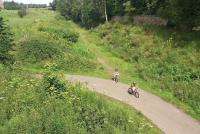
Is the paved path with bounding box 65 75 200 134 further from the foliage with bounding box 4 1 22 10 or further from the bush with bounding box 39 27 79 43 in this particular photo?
the foliage with bounding box 4 1 22 10

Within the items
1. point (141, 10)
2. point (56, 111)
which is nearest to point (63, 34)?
point (141, 10)

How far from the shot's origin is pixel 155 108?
27.1m

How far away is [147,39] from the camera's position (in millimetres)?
42344

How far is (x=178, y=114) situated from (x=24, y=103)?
32.6ft

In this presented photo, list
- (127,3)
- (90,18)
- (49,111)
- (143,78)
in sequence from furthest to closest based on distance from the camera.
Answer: (90,18) < (127,3) < (143,78) < (49,111)

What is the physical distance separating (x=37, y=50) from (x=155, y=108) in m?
16.7

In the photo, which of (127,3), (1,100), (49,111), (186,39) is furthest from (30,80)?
(127,3)

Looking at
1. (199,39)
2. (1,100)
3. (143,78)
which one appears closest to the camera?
(1,100)

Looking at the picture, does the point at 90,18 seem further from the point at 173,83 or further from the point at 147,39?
the point at 173,83

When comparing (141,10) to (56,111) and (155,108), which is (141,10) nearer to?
(155,108)

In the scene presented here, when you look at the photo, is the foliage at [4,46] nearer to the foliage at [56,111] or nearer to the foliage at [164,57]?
the foliage at [56,111]

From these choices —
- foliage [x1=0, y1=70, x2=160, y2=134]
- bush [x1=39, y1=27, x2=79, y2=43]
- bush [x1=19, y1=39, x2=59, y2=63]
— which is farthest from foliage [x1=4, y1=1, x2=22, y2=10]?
foliage [x1=0, y1=70, x2=160, y2=134]

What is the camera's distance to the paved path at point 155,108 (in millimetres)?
24197

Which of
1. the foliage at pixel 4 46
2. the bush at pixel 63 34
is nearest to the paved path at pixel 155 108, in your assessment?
the foliage at pixel 4 46
